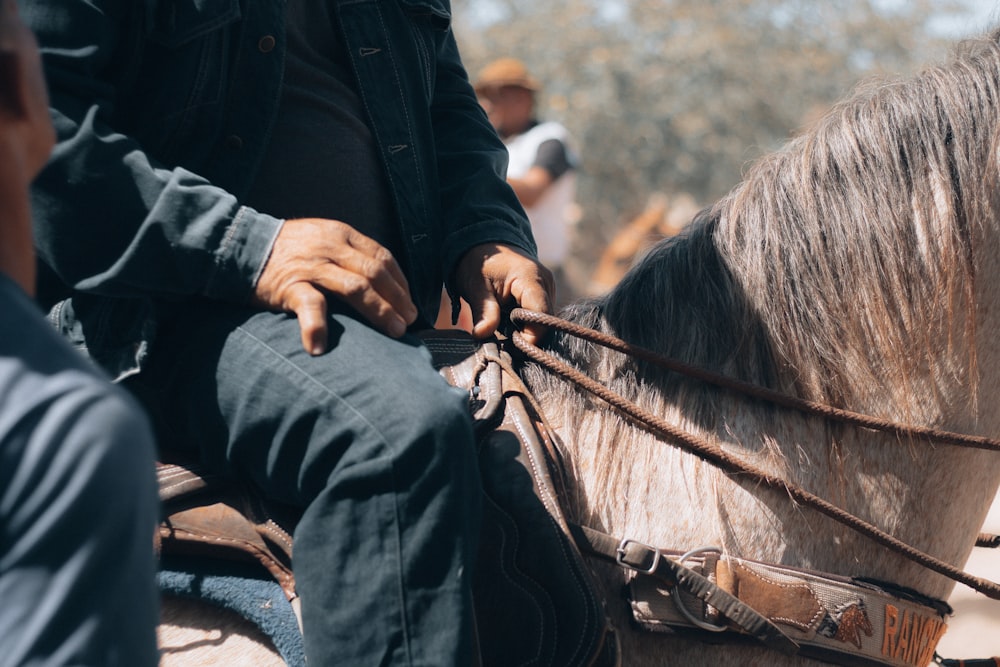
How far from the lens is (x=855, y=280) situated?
1.96 m

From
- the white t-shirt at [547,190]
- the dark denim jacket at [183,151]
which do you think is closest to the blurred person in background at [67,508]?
the dark denim jacket at [183,151]

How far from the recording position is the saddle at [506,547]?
175cm

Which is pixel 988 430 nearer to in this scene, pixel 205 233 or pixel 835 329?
pixel 835 329

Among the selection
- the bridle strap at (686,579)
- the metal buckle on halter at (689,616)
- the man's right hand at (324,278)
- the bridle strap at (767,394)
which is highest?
the man's right hand at (324,278)

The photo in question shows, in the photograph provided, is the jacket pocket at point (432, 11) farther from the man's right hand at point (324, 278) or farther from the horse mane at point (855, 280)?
the horse mane at point (855, 280)

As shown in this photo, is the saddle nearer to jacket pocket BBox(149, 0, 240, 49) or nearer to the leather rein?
the leather rein

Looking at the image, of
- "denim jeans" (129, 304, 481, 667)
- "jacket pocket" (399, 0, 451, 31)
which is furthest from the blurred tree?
"denim jeans" (129, 304, 481, 667)

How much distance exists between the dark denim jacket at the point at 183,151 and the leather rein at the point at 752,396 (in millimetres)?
341

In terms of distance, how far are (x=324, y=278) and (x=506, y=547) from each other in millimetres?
539

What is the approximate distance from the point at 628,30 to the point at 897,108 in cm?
1506

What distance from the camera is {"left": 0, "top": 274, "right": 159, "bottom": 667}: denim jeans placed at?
0.88m

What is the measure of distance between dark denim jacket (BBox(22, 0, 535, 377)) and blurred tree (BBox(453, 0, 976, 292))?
13.8m

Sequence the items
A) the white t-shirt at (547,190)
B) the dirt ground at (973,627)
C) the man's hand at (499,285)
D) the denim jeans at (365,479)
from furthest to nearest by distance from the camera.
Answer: the white t-shirt at (547,190) < the dirt ground at (973,627) < the man's hand at (499,285) < the denim jeans at (365,479)

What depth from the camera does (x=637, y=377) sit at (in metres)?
2.05
